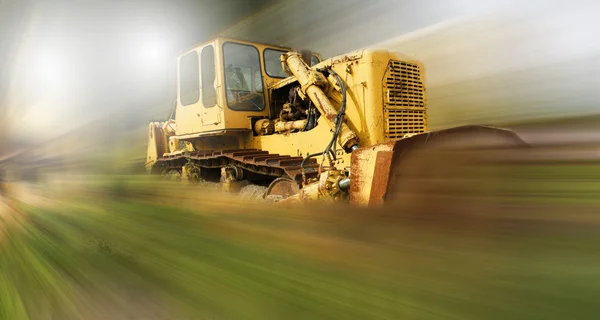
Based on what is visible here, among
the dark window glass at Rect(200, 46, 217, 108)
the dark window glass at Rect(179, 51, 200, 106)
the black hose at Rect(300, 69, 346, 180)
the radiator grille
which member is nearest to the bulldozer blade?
the black hose at Rect(300, 69, 346, 180)

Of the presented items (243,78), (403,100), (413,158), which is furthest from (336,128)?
(413,158)

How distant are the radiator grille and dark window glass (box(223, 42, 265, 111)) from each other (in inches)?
55.8

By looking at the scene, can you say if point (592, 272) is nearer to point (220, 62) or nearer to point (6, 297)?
point (6, 297)

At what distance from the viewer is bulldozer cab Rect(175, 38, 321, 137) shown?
357 cm

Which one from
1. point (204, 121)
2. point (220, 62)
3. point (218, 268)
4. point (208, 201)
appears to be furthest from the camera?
point (204, 121)

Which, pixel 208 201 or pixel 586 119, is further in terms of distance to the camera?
pixel 208 201

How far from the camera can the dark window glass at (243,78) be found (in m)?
3.63

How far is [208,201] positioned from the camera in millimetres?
1060

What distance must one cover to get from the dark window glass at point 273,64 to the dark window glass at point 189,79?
0.70 metres

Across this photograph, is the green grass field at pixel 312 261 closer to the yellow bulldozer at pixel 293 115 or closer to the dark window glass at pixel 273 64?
the yellow bulldozer at pixel 293 115

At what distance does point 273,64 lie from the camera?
396cm

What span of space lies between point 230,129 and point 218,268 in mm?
2850

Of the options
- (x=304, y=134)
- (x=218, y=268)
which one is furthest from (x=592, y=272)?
(x=304, y=134)

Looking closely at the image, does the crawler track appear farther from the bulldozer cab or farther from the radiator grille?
the radiator grille
